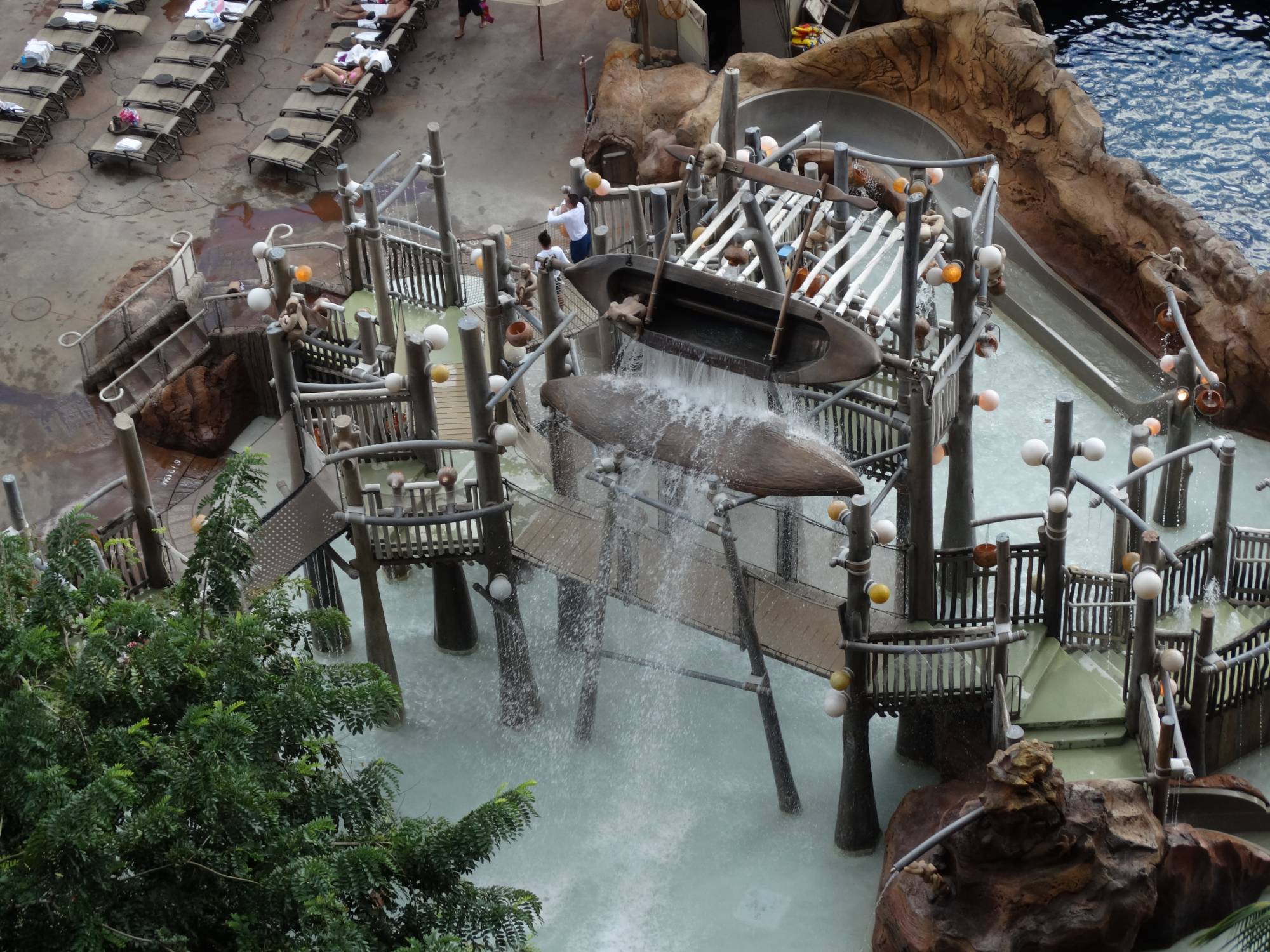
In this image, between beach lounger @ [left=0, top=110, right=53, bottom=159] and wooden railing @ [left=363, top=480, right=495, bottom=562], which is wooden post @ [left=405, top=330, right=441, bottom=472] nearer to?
wooden railing @ [left=363, top=480, right=495, bottom=562]

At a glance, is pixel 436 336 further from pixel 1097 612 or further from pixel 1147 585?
pixel 1147 585

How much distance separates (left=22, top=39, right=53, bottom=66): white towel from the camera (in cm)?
3066

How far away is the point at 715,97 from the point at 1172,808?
1302 centimetres

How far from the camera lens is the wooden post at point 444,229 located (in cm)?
2134

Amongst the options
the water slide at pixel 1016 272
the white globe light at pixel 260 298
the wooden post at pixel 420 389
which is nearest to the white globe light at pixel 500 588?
the wooden post at pixel 420 389

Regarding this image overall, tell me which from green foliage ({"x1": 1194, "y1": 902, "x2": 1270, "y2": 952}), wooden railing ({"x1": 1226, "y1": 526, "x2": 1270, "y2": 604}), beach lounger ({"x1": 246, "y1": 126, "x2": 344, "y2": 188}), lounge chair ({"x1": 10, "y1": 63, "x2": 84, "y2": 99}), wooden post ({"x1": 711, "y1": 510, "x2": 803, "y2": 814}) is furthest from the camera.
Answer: lounge chair ({"x1": 10, "y1": 63, "x2": 84, "y2": 99})

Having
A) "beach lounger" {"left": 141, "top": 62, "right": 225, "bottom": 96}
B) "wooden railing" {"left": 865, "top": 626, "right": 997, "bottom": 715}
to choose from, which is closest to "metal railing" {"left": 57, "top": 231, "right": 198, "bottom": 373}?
"beach lounger" {"left": 141, "top": 62, "right": 225, "bottom": 96}

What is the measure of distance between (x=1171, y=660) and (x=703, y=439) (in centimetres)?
469

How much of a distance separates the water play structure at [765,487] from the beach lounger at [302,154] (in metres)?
6.71

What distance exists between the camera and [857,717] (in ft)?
58.2

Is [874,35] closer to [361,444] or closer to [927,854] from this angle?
Result: [361,444]

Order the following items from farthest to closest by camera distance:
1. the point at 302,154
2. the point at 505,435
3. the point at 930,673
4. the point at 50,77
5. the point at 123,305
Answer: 1. the point at 50,77
2. the point at 302,154
3. the point at 123,305
4. the point at 505,435
5. the point at 930,673

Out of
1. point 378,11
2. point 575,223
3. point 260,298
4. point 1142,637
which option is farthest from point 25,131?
point 1142,637

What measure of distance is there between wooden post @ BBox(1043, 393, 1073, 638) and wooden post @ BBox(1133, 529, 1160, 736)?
776mm
